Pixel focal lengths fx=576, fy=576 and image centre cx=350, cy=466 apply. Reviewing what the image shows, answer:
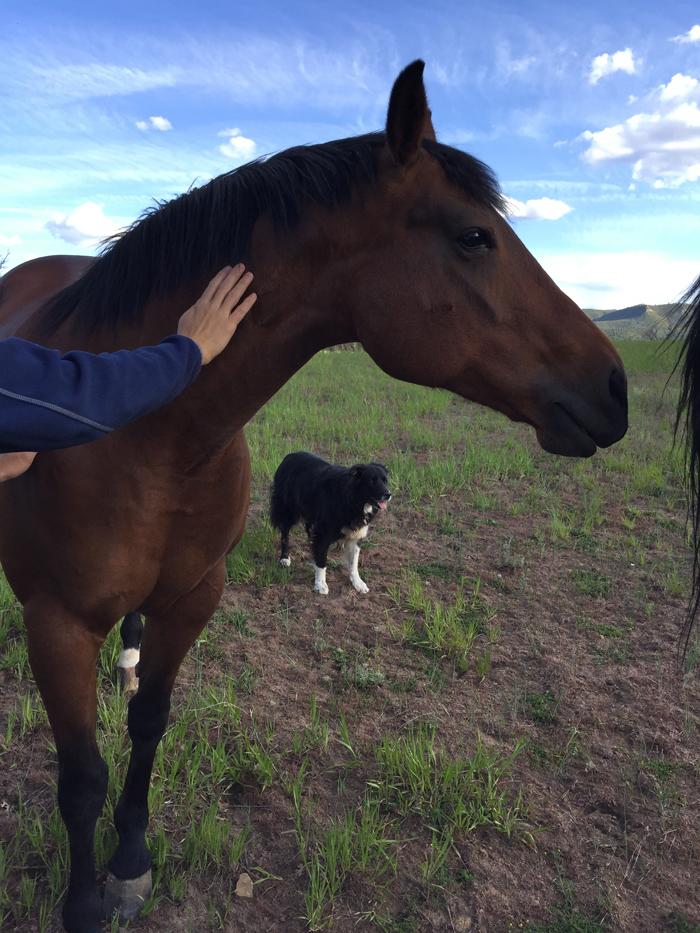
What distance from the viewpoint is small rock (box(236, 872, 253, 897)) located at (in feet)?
6.32

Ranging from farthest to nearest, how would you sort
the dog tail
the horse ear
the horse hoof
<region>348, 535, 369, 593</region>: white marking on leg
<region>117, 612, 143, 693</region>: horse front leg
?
the dog tail, <region>348, 535, 369, 593</region>: white marking on leg, <region>117, 612, 143, 693</region>: horse front leg, the horse hoof, the horse ear

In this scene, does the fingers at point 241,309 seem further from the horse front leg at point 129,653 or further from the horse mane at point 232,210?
the horse front leg at point 129,653

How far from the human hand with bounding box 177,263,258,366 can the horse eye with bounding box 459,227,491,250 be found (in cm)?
57

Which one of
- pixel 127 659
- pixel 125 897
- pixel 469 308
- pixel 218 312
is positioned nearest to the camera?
pixel 218 312

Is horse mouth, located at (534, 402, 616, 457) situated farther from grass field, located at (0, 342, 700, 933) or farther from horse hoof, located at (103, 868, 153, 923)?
horse hoof, located at (103, 868, 153, 923)

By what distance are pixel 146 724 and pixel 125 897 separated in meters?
0.53

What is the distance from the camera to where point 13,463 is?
1457mm

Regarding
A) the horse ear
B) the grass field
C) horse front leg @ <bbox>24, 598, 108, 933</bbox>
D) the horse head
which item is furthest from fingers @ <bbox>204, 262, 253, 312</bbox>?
the grass field

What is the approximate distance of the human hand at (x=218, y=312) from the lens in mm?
1395

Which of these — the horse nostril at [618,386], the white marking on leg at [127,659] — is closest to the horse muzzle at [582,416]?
the horse nostril at [618,386]

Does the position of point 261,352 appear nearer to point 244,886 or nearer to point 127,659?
point 244,886

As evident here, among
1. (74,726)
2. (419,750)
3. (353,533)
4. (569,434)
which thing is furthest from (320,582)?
(569,434)

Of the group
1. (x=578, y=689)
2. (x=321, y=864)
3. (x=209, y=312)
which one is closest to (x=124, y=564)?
(x=209, y=312)

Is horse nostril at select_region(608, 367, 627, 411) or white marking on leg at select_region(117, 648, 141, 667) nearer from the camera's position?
horse nostril at select_region(608, 367, 627, 411)
